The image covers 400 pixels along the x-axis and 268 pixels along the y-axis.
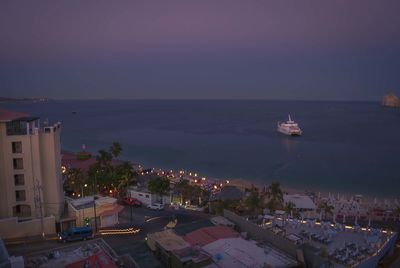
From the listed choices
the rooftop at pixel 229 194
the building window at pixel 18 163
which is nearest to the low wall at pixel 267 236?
the building window at pixel 18 163

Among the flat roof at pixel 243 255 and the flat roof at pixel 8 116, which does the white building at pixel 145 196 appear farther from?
the flat roof at pixel 243 255

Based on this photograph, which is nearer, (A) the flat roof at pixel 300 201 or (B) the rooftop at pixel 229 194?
(A) the flat roof at pixel 300 201

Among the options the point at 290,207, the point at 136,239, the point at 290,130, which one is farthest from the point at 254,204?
the point at 290,130

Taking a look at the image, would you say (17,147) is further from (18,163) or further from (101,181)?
(101,181)

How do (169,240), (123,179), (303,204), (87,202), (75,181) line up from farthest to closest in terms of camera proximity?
(123,179)
(75,181)
(303,204)
(87,202)
(169,240)

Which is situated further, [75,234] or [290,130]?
[290,130]
